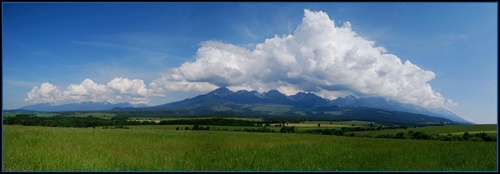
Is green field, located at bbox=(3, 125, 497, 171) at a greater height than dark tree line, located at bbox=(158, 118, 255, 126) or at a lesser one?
lesser

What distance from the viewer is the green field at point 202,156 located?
6.48 meters

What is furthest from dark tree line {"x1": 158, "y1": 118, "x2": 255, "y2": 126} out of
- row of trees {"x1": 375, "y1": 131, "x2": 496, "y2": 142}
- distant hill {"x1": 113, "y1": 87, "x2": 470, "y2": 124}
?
row of trees {"x1": 375, "y1": 131, "x2": 496, "y2": 142}

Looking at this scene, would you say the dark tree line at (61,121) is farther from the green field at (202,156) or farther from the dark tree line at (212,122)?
the dark tree line at (212,122)

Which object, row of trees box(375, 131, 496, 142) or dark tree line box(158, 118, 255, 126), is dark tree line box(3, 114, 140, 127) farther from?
row of trees box(375, 131, 496, 142)

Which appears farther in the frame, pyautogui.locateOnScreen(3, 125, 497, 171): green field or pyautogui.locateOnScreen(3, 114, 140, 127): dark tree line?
pyautogui.locateOnScreen(3, 114, 140, 127): dark tree line

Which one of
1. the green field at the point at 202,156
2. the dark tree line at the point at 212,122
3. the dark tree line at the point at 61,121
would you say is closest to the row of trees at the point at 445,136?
the green field at the point at 202,156

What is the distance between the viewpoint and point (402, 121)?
682 inches

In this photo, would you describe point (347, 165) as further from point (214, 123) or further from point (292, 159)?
point (214, 123)

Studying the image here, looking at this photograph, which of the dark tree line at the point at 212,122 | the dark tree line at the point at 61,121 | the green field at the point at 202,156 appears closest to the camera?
the green field at the point at 202,156

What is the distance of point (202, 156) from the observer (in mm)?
7148

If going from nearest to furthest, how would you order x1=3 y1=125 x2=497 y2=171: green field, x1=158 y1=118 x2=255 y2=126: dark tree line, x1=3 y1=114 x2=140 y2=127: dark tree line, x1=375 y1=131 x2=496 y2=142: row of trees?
x1=3 y1=125 x2=497 y2=171: green field
x1=375 y1=131 x2=496 y2=142: row of trees
x1=3 y1=114 x2=140 y2=127: dark tree line
x1=158 y1=118 x2=255 y2=126: dark tree line

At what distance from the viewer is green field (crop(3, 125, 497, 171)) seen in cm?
648

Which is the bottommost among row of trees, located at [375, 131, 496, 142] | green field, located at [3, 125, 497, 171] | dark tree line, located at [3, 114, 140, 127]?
green field, located at [3, 125, 497, 171]

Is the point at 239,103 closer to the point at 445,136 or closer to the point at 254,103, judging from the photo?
the point at 254,103
